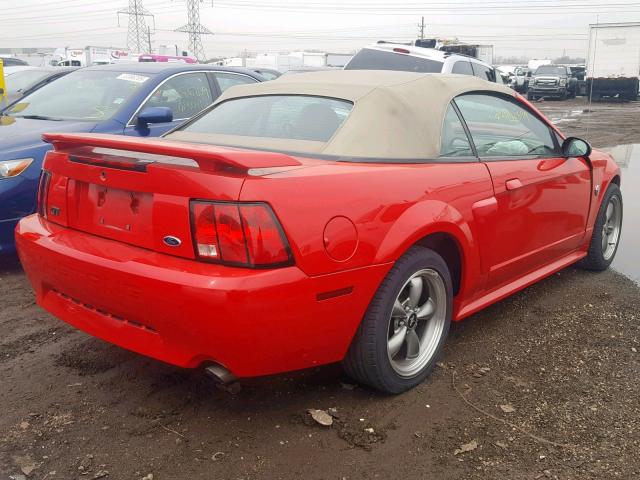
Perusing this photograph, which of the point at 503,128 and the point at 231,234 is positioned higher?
the point at 503,128

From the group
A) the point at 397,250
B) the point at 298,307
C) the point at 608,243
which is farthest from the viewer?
the point at 608,243

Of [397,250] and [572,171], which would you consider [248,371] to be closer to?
[397,250]

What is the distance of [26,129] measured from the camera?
16.9 feet

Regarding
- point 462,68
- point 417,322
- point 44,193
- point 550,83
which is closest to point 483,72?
point 462,68

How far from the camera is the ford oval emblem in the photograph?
94.9 inches

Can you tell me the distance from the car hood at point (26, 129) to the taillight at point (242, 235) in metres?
3.01

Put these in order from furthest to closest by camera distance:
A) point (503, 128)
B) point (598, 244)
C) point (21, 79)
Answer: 1. point (21, 79)
2. point (598, 244)
3. point (503, 128)

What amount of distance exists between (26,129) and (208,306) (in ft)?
12.2

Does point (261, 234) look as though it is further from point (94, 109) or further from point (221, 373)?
point (94, 109)

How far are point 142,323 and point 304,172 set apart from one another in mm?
893

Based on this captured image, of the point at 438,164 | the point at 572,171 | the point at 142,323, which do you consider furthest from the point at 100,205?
the point at 572,171

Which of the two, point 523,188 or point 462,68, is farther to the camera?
point 462,68

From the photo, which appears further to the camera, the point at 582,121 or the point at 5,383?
the point at 582,121

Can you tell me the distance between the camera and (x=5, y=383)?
3006 millimetres
